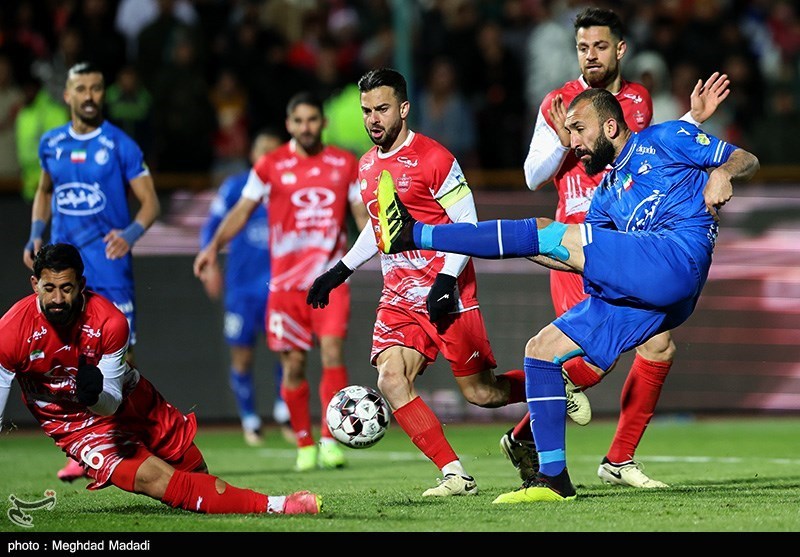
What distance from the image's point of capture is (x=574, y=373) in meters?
8.05

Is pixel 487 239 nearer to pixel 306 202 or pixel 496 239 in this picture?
pixel 496 239

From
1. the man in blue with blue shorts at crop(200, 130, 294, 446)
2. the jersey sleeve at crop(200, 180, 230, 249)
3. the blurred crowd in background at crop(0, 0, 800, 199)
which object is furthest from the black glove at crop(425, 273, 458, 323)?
the blurred crowd in background at crop(0, 0, 800, 199)

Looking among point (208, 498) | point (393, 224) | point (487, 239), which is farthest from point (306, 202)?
point (208, 498)

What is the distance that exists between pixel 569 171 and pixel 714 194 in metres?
1.53

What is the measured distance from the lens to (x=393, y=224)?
7.04 meters

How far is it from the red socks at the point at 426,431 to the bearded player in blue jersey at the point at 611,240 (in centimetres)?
68

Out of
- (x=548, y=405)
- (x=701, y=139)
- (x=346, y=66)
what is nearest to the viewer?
(x=548, y=405)

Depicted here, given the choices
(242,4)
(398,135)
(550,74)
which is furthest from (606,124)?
(242,4)

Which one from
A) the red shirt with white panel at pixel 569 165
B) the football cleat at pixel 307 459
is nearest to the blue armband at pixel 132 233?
the football cleat at pixel 307 459

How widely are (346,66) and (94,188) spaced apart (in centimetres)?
703

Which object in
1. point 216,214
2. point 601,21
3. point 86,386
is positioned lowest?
point 216,214

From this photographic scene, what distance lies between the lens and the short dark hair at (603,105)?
7.43m

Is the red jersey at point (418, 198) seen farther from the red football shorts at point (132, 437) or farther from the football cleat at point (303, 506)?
the football cleat at point (303, 506)
